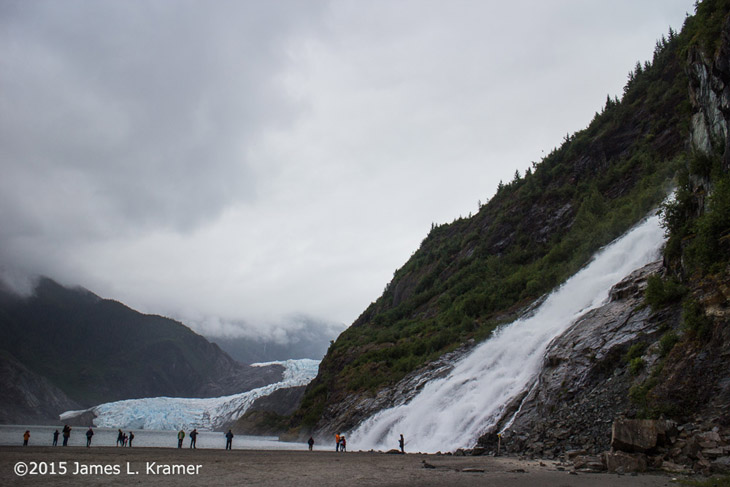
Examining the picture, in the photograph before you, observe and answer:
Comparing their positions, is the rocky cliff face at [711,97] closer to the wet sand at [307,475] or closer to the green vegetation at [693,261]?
the green vegetation at [693,261]

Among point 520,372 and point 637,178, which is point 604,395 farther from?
point 637,178

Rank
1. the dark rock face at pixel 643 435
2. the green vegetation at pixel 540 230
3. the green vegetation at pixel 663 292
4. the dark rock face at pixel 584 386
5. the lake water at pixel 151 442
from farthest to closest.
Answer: the lake water at pixel 151 442 < the green vegetation at pixel 540 230 < the green vegetation at pixel 663 292 < the dark rock face at pixel 584 386 < the dark rock face at pixel 643 435

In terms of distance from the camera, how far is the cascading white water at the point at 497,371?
29.2 metres

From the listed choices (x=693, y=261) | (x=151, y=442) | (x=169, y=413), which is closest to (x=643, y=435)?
(x=693, y=261)

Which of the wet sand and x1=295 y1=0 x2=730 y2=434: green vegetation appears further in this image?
x1=295 y1=0 x2=730 y2=434: green vegetation

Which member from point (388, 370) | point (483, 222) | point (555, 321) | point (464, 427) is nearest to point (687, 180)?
point (555, 321)

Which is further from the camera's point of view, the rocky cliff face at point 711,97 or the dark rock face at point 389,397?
the dark rock face at point 389,397

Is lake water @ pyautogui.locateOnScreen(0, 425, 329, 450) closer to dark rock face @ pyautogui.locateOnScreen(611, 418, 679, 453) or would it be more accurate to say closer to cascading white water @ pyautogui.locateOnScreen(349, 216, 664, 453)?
cascading white water @ pyautogui.locateOnScreen(349, 216, 664, 453)

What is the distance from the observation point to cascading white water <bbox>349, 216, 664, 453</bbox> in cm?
2923

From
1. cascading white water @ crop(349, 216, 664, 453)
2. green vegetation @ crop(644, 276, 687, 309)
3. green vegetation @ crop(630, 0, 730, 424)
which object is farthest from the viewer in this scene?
cascading white water @ crop(349, 216, 664, 453)

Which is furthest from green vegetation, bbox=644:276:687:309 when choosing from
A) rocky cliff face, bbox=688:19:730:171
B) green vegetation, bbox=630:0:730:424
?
rocky cliff face, bbox=688:19:730:171

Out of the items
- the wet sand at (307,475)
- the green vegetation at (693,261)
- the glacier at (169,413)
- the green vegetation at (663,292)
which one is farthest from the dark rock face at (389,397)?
the glacier at (169,413)

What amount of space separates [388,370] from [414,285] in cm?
3415

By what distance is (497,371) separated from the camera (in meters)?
32.9
